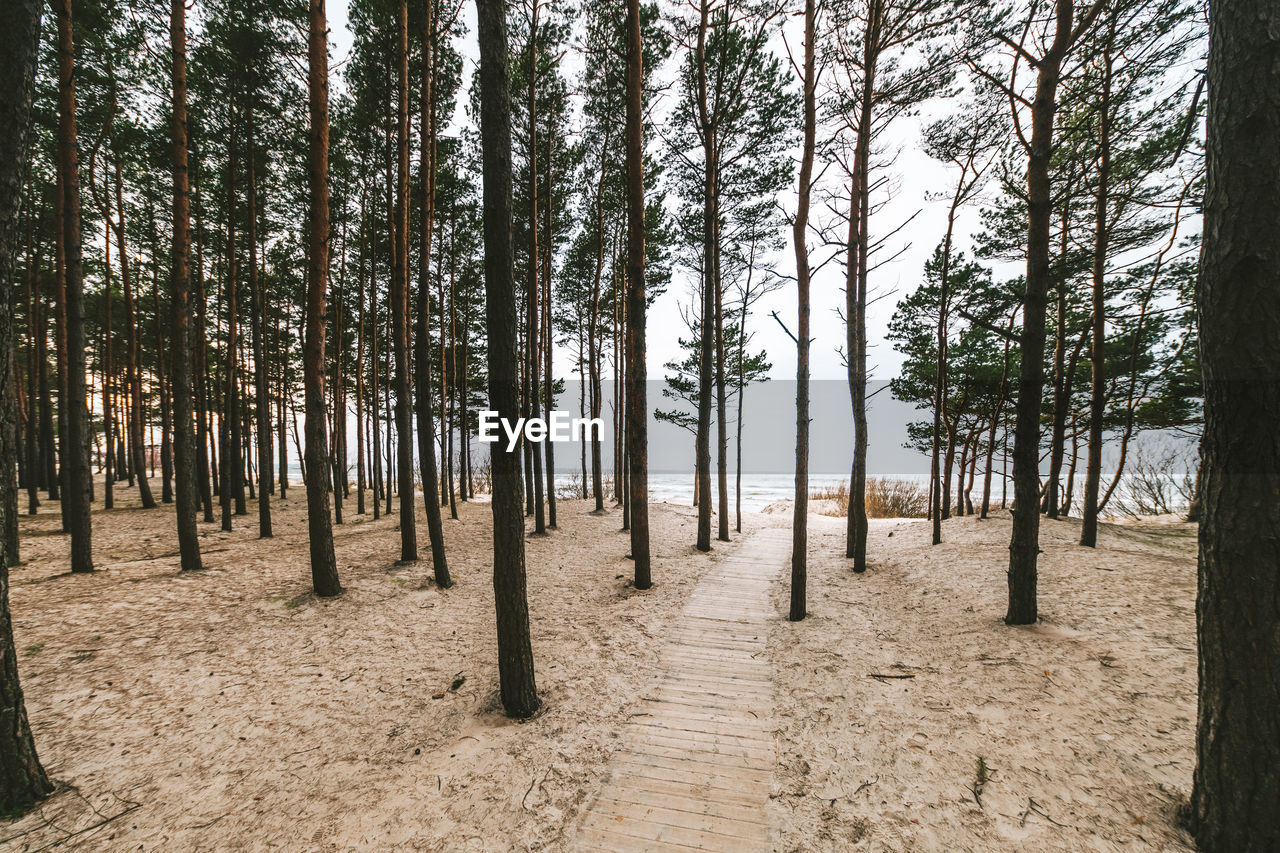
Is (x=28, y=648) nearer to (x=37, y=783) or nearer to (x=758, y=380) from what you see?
(x=37, y=783)

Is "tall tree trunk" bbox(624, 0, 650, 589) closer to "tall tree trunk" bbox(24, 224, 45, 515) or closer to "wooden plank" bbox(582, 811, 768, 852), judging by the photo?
"wooden plank" bbox(582, 811, 768, 852)

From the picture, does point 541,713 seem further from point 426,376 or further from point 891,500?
point 891,500

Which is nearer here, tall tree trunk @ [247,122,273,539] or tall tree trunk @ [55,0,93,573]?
tall tree trunk @ [55,0,93,573]

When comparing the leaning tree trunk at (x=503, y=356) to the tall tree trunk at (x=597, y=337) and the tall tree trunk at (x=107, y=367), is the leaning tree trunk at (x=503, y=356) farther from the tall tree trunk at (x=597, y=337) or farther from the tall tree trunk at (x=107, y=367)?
the tall tree trunk at (x=107, y=367)

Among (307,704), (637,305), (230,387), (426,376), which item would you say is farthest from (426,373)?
(230,387)

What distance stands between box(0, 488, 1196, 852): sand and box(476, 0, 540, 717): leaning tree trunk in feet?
1.70

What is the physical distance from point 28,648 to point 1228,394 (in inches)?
412

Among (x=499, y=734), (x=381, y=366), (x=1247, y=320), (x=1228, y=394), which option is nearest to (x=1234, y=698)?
(x=1228, y=394)

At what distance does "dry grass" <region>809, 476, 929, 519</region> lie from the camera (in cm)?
1797

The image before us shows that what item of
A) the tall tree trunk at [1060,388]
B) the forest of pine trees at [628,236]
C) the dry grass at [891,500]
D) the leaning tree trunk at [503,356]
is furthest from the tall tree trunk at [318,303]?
the dry grass at [891,500]

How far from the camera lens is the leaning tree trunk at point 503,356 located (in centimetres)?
351

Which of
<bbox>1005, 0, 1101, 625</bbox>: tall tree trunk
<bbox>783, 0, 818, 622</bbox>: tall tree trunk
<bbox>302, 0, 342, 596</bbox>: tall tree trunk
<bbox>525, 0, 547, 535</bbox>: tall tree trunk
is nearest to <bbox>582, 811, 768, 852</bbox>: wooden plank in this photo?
<bbox>783, 0, 818, 622</bbox>: tall tree trunk

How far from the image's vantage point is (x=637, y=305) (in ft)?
22.9

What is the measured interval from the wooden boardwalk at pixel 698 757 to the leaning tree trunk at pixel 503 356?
4.01ft
